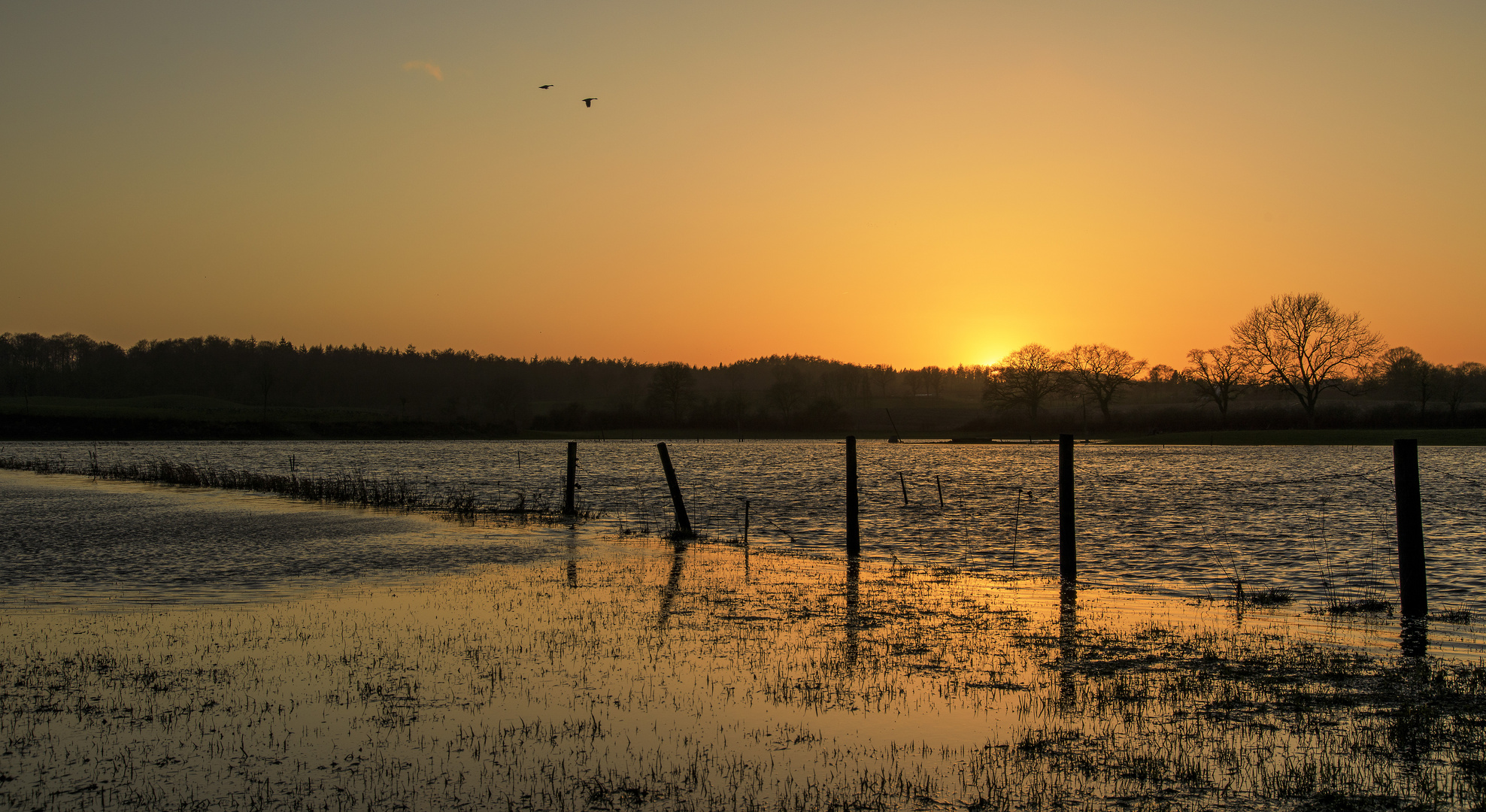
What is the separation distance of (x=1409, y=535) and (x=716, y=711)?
11.4m

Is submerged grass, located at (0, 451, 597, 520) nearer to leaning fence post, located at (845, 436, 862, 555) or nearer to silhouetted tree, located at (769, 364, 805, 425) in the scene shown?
leaning fence post, located at (845, 436, 862, 555)

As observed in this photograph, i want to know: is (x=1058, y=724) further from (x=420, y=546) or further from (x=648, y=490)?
(x=648, y=490)

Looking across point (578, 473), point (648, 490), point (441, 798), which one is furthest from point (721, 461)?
point (441, 798)

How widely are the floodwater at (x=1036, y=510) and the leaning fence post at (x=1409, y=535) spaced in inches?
70.7

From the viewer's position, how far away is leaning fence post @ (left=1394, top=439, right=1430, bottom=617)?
13938mm

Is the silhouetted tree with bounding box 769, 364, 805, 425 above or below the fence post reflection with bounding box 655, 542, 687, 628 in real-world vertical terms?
above

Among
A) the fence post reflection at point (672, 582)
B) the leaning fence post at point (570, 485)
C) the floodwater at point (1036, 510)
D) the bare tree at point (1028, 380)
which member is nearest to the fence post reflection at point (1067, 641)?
the floodwater at point (1036, 510)

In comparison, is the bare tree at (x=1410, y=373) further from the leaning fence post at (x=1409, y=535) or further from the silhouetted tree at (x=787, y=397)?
the leaning fence post at (x=1409, y=535)

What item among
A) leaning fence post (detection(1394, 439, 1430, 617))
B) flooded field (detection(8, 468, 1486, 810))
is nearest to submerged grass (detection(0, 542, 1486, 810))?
flooded field (detection(8, 468, 1486, 810))

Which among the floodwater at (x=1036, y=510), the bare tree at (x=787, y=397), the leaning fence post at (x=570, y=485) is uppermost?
the bare tree at (x=787, y=397)

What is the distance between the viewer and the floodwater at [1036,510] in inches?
773

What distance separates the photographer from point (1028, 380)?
137750 millimetres

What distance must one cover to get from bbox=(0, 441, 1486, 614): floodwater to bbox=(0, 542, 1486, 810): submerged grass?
6.16 metres

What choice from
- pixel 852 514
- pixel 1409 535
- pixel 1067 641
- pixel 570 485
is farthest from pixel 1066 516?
pixel 570 485
